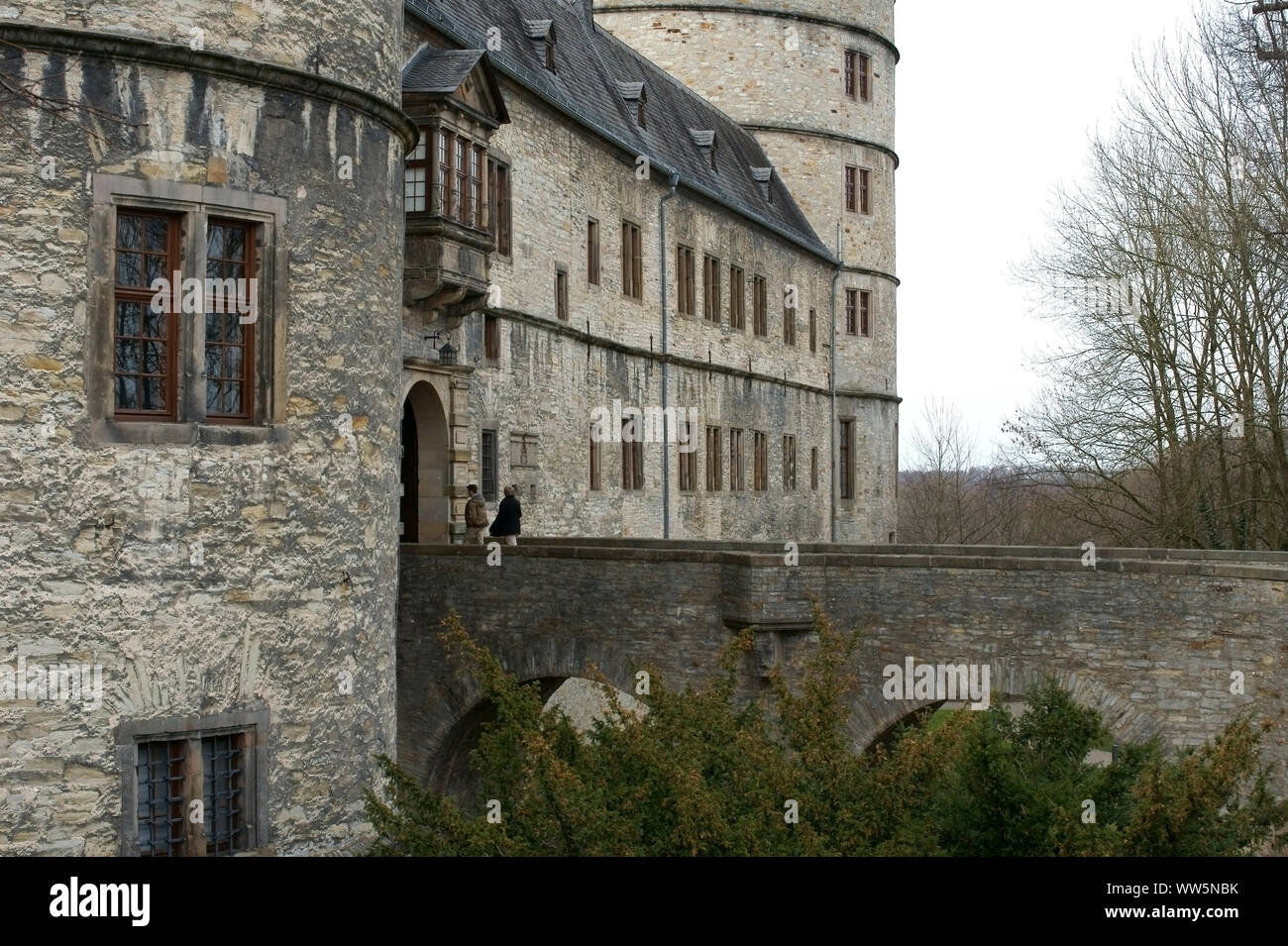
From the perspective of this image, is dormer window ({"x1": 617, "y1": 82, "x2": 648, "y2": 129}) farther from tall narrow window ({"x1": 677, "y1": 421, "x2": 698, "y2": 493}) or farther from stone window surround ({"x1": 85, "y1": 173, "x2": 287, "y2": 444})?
stone window surround ({"x1": 85, "y1": 173, "x2": 287, "y2": 444})

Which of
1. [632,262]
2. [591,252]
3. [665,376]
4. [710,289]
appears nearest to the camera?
[591,252]

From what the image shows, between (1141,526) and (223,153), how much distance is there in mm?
22569

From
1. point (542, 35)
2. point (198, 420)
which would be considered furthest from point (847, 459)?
point (198, 420)

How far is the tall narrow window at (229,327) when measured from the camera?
11.4m

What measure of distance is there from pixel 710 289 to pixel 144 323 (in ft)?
64.9

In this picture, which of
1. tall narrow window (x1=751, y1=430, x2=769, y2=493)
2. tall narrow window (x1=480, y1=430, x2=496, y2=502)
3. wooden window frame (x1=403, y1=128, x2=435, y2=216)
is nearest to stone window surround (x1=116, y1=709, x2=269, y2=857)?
wooden window frame (x1=403, y1=128, x2=435, y2=216)

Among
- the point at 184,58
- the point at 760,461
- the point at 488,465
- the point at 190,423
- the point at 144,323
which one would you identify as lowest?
the point at 190,423

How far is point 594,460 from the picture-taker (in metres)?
24.7

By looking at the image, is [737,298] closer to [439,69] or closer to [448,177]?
[439,69]

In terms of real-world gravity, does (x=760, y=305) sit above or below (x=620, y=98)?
below
